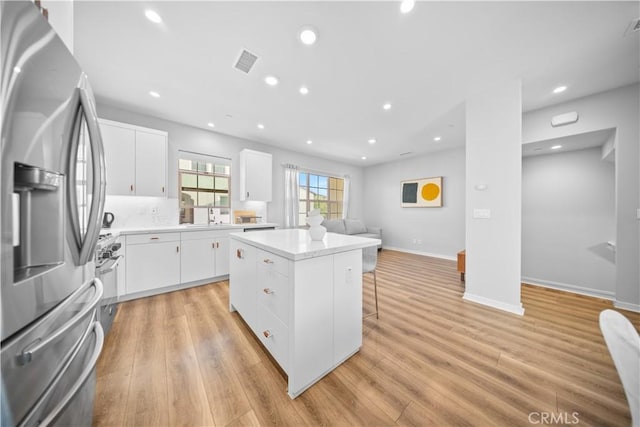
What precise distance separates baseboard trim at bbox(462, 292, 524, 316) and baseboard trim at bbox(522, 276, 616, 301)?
152cm

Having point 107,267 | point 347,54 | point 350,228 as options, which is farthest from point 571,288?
point 107,267

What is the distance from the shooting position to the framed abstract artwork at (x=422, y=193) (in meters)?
5.27

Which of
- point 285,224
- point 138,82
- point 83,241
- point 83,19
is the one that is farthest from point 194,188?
point 83,241

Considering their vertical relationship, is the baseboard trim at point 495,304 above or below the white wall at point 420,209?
below

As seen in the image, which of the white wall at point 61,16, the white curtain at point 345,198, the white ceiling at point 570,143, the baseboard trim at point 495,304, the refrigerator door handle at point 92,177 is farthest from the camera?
the white curtain at point 345,198

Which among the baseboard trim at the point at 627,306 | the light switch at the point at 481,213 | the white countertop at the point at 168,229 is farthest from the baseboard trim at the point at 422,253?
the white countertop at the point at 168,229

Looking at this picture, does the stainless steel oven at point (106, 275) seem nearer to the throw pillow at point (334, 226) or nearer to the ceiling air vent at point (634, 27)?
the throw pillow at point (334, 226)

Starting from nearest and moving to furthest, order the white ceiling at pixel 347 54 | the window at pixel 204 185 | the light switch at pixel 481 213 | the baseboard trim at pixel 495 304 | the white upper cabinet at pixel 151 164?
the white ceiling at pixel 347 54, the baseboard trim at pixel 495 304, the light switch at pixel 481 213, the white upper cabinet at pixel 151 164, the window at pixel 204 185

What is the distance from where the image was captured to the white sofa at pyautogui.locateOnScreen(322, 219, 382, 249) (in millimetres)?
5625

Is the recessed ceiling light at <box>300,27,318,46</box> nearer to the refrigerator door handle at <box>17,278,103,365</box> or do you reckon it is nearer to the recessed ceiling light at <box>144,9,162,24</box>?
the recessed ceiling light at <box>144,9,162,24</box>

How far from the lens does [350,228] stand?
5859 millimetres

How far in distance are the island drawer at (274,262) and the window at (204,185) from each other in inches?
105

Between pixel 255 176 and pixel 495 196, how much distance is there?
3.88 m

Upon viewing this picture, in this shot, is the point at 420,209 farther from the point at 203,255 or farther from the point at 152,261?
the point at 152,261
